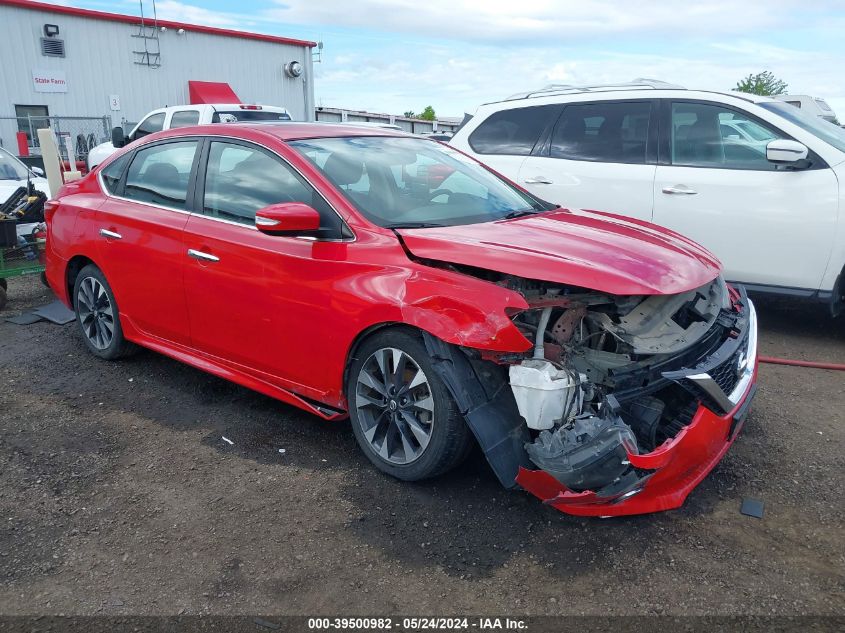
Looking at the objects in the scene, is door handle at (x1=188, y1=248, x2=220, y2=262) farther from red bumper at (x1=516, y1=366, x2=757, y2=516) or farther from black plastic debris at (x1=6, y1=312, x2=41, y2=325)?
black plastic debris at (x1=6, y1=312, x2=41, y2=325)

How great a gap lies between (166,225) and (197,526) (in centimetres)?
195

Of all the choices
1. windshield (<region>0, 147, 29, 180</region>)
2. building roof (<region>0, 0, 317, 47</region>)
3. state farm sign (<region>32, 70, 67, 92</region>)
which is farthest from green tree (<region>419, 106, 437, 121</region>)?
windshield (<region>0, 147, 29, 180</region>)

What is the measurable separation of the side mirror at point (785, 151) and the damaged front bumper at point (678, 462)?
264 cm

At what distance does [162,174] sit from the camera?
4.54 m

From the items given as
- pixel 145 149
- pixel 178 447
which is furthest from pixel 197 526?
pixel 145 149

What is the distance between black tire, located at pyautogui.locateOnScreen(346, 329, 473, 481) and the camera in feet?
10.3

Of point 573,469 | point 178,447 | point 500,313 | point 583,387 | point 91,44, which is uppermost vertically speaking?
point 91,44

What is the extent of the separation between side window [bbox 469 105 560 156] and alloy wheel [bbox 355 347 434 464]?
386 cm

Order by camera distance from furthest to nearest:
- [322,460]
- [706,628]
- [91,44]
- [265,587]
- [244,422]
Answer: [91,44] → [244,422] → [322,460] → [265,587] → [706,628]

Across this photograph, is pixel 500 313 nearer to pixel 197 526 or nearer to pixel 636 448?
pixel 636 448

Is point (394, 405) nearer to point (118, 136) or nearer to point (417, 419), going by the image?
point (417, 419)

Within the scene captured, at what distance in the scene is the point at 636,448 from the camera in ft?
8.93

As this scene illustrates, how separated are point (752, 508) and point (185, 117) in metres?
12.0

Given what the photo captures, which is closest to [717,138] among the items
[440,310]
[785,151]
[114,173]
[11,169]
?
[785,151]
